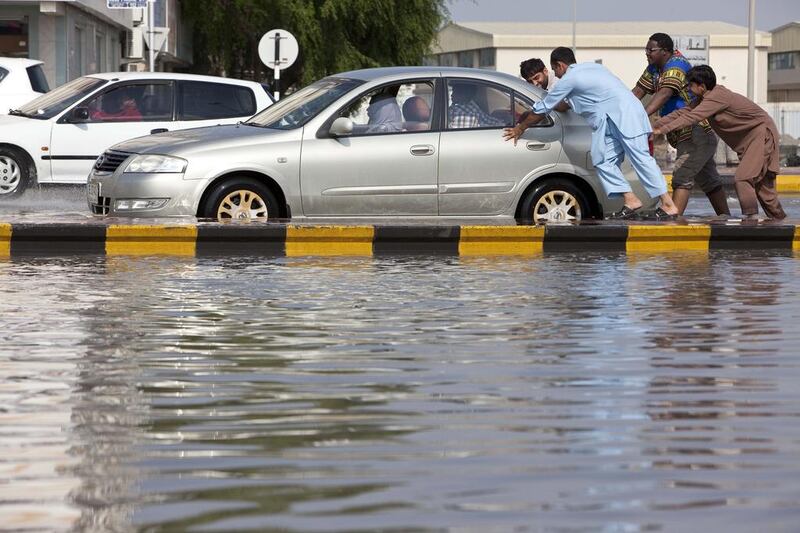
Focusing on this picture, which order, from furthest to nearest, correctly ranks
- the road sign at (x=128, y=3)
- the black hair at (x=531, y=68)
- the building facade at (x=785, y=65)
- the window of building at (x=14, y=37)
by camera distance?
1. the building facade at (x=785, y=65)
2. the window of building at (x=14, y=37)
3. the road sign at (x=128, y=3)
4. the black hair at (x=531, y=68)

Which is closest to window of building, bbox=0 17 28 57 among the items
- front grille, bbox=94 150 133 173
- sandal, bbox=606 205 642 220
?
front grille, bbox=94 150 133 173

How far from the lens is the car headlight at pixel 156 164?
1333cm

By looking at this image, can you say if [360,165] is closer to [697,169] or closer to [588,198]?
[588,198]

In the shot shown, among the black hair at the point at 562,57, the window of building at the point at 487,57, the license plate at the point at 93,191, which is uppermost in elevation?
the window of building at the point at 487,57

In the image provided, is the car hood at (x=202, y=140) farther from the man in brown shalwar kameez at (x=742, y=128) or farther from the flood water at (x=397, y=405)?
the man in brown shalwar kameez at (x=742, y=128)

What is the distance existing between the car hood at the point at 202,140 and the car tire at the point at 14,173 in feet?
16.8

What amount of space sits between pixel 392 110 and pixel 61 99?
6.57m

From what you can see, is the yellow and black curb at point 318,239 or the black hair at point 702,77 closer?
the yellow and black curb at point 318,239

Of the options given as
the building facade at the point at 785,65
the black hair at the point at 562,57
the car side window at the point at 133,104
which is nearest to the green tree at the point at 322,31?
the car side window at the point at 133,104

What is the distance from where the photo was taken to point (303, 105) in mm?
13961

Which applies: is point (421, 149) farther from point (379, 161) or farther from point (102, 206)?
point (102, 206)

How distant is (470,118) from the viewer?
45.6 ft

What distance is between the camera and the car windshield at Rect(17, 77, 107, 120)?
19.1m

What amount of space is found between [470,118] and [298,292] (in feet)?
13.6
